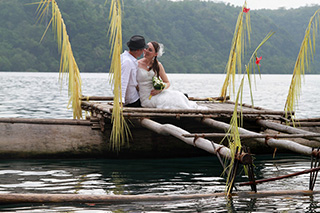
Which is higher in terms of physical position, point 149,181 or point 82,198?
point 82,198

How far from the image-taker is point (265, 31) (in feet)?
258

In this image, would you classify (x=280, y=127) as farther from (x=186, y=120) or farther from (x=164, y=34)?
(x=164, y=34)

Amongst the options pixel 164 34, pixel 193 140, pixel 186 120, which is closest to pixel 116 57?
pixel 193 140

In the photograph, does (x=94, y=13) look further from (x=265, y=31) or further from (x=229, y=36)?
(x=265, y=31)

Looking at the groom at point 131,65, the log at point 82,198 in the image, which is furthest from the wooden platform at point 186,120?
the log at point 82,198

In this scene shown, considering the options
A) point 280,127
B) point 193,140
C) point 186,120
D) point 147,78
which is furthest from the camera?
point 147,78

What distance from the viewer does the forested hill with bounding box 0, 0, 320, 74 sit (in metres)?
62.1

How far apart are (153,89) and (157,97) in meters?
0.17

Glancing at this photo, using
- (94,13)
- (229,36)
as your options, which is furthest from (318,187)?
(229,36)

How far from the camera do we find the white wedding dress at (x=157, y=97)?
8.99 metres

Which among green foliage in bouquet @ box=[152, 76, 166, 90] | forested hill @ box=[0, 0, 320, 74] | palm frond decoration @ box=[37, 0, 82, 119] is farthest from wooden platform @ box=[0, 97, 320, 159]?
forested hill @ box=[0, 0, 320, 74]

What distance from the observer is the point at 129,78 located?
29.9 feet

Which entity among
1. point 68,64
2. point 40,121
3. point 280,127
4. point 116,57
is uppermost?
point 116,57

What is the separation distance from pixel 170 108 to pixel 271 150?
2313 mm
